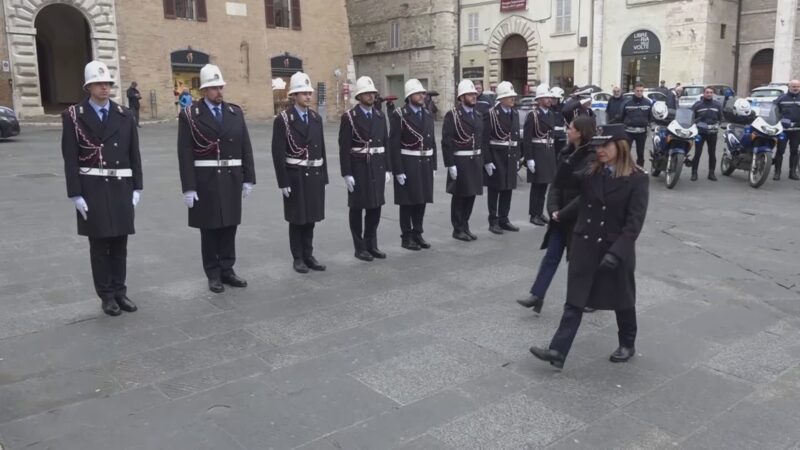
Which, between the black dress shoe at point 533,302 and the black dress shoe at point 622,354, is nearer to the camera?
the black dress shoe at point 622,354

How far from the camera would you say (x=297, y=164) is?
6.90 meters

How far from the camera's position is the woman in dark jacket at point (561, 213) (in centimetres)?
504

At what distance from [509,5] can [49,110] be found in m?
24.7

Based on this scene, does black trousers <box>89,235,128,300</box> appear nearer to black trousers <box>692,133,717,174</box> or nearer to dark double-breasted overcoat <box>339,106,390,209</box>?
dark double-breasted overcoat <box>339,106,390,209</box>

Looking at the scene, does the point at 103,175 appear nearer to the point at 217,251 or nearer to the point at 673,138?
the point at 217,251

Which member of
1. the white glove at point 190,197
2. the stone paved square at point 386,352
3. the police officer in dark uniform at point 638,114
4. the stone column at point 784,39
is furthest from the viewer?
the stone column at point 784,39

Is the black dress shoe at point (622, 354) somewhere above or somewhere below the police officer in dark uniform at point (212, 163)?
below

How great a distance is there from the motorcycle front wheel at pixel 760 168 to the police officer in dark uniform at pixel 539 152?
4.98 metres

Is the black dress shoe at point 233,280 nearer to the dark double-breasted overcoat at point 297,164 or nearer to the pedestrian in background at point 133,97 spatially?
the dark double-breasted overcoat at point 297,164

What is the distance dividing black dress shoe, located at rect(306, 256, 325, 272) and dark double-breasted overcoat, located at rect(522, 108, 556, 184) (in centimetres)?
364

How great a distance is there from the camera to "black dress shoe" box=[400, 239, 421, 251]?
7.98 m

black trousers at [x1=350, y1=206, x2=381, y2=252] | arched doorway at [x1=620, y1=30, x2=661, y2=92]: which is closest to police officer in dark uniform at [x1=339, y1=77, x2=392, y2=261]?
black trousers at [x1=350, y1=206, x2=381, y2=252]

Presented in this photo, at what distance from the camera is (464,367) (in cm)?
459

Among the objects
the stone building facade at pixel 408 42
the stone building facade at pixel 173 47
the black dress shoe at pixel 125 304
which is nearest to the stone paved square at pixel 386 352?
the black dress shoe at pixel 125 304
